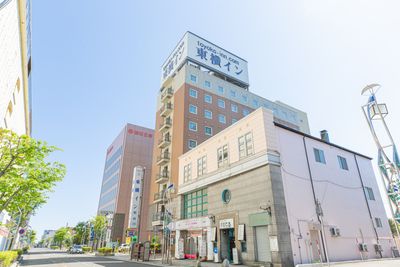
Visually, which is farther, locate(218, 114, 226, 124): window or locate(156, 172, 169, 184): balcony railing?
locate(218, 114, 226, 124): window

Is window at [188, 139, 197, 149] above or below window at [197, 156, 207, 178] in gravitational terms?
above

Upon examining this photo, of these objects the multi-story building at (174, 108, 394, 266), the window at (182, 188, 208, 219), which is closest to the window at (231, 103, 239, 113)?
the multi-story building at (174, 108, 394, 266)

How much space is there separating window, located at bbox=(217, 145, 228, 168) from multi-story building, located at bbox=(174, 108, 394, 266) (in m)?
0.10

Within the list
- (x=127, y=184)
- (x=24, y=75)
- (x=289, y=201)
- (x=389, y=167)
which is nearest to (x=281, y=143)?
(x=289, y=201)

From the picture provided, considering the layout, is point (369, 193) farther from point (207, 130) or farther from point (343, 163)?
point (207, 130)

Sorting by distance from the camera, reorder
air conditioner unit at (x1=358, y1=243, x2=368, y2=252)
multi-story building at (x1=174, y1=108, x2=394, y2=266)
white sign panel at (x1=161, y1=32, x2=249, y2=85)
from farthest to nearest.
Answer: white sign panel at (x1=161, y1=32, x2=249, y2=85)
air conditioner unit at (x1=358, y1=243, x2=368, y2=252)
multi-story building at (x1=174, y1=108, x2=394, y2=266)

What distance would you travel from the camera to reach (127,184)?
234ft

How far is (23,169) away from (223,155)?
637 inches

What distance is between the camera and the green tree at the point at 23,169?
11656 mm

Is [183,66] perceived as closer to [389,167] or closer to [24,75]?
[24,75]

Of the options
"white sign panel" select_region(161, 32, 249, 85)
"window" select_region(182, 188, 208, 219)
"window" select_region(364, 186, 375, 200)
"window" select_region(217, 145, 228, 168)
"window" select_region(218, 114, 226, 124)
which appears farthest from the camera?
"white sign panel" select_region(161, 32, 249, 85)

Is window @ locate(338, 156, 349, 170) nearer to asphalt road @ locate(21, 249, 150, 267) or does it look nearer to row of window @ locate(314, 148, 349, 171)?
row of window @ locate(314, 148, 349, 171)

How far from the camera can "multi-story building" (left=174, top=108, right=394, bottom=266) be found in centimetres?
1733

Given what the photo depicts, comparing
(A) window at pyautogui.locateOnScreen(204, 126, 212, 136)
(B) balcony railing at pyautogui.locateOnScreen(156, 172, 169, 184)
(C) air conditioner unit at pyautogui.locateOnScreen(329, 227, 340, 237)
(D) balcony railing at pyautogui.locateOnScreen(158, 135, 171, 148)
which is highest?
(A) window at pyautogui.locateOnScreen(204, 126, 212, 136)
